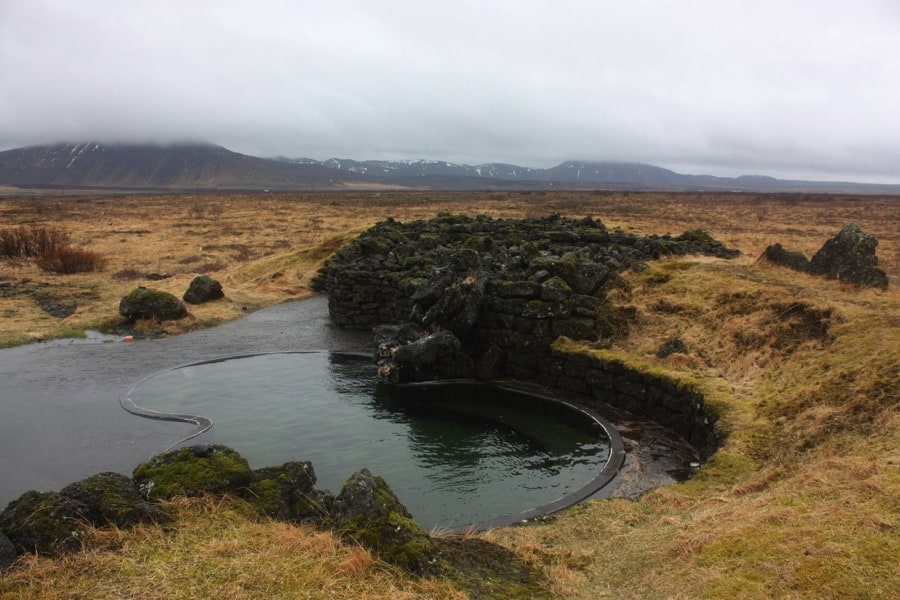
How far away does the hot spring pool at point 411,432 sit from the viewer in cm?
1416

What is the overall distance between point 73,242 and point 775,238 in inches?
2352

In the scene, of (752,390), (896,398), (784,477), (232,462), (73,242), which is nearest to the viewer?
(232,462)

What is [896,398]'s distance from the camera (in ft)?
43.7

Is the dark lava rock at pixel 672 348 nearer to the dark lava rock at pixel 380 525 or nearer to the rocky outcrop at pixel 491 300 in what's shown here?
the rocky outcrop at pixel 491 300

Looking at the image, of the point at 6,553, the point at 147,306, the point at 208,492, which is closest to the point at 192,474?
the point at 208,492

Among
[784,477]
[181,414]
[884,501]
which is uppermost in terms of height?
[884,501]

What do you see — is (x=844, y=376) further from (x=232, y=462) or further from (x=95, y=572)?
(x=95, y=572)

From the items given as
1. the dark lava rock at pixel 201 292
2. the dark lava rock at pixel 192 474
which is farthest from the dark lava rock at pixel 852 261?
the dark lava rock at pixel 201 292

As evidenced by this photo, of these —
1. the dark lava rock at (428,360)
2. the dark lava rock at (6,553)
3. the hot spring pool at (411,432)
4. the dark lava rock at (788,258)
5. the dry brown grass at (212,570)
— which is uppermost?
the dark lava rock at (788,258)

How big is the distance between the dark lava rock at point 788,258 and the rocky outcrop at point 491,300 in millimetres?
4568

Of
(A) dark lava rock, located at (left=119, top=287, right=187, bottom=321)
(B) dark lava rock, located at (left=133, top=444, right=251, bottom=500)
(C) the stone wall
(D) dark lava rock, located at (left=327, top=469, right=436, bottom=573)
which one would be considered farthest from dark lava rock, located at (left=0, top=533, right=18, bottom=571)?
(A) dark lava rock, located at (left=119, top=287, right=187, bottom=321)

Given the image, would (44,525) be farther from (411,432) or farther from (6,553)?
(411,432)

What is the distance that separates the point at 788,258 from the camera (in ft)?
86.9

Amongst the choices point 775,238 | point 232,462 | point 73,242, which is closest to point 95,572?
point 232,462
